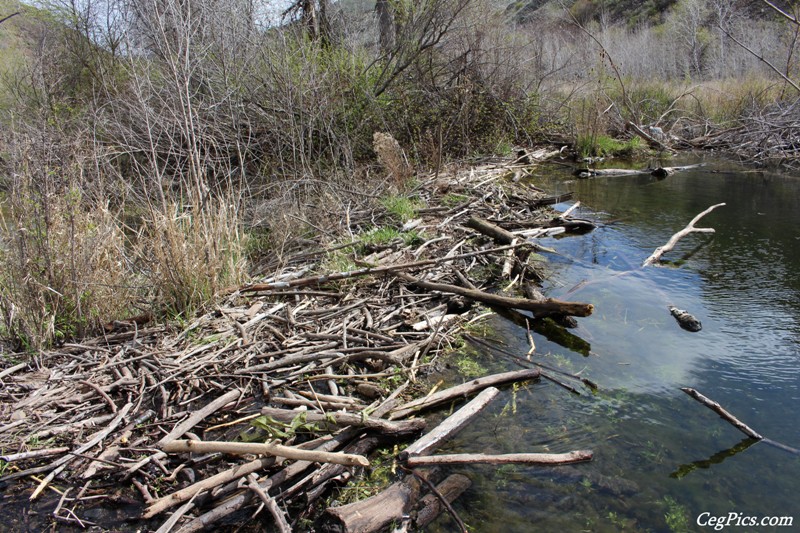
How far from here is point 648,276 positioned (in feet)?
19.1

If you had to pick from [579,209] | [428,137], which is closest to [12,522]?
[579,209]

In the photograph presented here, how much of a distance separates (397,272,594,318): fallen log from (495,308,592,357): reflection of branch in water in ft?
0.37

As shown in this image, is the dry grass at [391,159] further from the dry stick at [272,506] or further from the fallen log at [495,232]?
the dry stick at [272,506]

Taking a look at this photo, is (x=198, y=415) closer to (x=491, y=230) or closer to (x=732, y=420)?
(x=732, y=420)

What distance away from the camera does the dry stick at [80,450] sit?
287 cm

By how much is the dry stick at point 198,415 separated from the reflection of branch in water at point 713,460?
2680mm

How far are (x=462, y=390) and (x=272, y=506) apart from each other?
152 cm

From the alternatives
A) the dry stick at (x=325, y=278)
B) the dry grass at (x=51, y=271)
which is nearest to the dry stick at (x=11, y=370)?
the dry grass at (x=51, y=271)

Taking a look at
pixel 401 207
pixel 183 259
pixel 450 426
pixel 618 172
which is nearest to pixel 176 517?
pixel 450 426

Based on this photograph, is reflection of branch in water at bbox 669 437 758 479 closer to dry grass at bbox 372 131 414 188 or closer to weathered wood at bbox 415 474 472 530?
weathered wood at bbox 415 474 472 530

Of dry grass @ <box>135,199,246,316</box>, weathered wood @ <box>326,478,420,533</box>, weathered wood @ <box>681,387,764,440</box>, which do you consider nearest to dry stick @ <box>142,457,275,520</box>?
weathered wood @ <box>326,478,420,533</box>

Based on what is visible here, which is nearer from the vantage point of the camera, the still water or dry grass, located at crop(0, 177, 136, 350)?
the still water

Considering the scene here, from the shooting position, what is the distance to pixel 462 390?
364 centimetres

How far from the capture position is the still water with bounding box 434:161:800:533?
2781 millimetres
